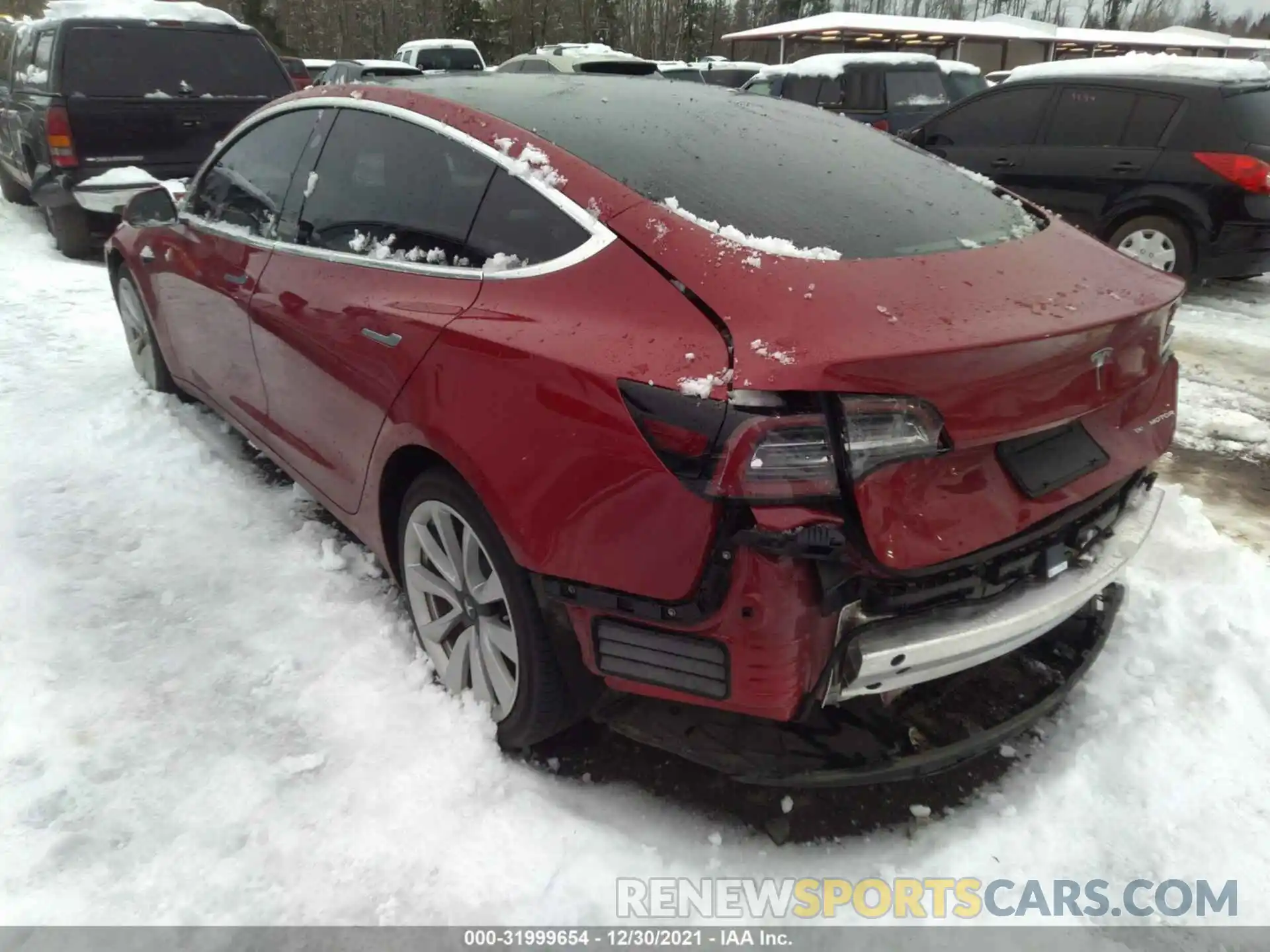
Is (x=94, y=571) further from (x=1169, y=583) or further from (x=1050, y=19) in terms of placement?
(x=1050, y=19)

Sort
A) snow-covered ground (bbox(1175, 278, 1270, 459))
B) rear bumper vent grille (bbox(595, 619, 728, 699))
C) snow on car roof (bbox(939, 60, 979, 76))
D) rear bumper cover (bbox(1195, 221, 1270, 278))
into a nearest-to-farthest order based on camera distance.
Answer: rear bumper vent grille (bbox(595, 619, 728, 699))
snow-covered ground (bbox(1175, 278, 1270, 459))
rear bumper cover (bbox(1195, 221, 1270, 278))
snow on car roof (bbox(939, 60, 979, 76))

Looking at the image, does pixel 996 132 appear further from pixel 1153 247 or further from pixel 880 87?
pixel 880 87

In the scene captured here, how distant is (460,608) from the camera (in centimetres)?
244

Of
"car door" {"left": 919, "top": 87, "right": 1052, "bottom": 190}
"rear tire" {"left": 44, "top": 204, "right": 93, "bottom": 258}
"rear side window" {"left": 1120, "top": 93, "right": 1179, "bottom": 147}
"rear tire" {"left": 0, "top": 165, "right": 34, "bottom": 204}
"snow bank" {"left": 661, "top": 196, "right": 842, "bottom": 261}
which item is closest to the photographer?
"snow bank" {"left": 661, "top": 196, "right": 842, "bottom": 261}

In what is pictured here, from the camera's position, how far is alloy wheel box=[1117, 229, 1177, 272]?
7019 millimetres

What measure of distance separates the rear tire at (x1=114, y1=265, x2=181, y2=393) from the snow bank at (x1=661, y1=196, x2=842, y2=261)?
3.52m

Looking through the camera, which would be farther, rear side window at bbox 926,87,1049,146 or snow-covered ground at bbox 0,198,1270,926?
rear side window at bbox 926,87,1049,146

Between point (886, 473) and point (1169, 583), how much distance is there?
2.01 metres

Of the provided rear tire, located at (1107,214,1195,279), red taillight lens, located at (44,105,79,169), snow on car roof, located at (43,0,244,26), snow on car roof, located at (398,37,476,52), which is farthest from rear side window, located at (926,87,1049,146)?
snow on car roof, located at (398,37,476,52)

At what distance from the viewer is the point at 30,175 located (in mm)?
8461

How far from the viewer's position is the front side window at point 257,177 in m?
3.26

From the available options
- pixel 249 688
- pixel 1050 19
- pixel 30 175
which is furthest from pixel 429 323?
pixel 1050 19

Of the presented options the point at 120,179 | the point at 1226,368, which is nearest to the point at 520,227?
the point at 1226,368

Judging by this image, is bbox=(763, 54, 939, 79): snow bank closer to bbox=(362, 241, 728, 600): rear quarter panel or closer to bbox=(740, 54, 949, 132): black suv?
bbox=(740, 54, 949, 132): black suv
